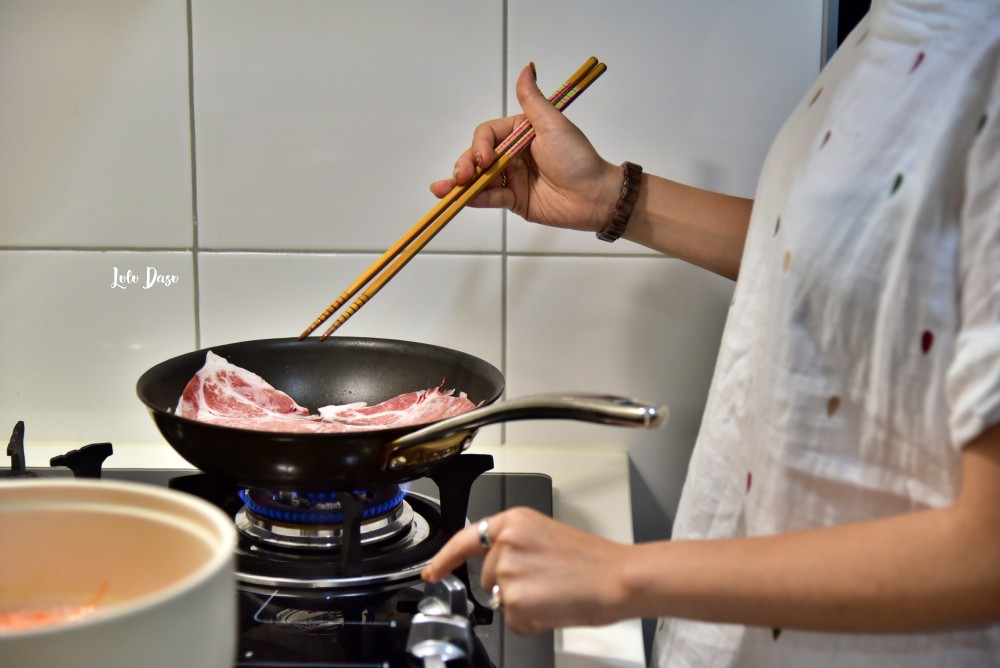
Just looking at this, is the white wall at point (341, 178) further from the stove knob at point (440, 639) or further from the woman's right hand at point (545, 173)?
the stove knob at point (440, 639)

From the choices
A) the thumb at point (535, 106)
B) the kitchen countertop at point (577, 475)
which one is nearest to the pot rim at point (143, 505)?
the kitchen countertop at point (577, 475)

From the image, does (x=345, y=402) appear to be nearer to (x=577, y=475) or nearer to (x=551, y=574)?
(x=577, y=475)

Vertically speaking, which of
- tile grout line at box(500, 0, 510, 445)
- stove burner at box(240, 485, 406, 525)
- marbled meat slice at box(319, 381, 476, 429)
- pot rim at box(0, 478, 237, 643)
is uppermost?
tile grout line at box(500, 0, 510, 445)

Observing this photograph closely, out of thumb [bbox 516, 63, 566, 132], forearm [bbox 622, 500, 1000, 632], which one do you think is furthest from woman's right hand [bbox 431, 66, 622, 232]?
forearm [bbox 622, 500, 1000, 632]

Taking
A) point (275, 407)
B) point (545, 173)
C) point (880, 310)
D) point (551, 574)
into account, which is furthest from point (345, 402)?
point (880, 310)

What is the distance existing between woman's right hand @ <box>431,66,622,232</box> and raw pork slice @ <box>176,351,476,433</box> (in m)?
0.20

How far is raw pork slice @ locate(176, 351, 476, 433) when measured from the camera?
2.73ft

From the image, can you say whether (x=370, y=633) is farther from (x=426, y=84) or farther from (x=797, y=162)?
(x=426, y=84)

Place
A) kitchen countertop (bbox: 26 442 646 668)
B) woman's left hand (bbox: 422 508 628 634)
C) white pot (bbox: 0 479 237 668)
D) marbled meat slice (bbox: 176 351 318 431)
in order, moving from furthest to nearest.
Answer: marbled meat slice (bbox: 176 351 318 431) → kitchen countertop (bbox: 26 442 646 668) → woman's left hand (bbox: 422 508 628 634) → white pot (bbox: 0 479 237 668)

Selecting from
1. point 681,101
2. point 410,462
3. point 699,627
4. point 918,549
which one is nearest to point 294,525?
point 410,462

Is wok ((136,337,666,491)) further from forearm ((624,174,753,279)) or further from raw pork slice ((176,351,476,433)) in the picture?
forearm ((624,174,753,279))

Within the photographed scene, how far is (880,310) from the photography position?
577mm

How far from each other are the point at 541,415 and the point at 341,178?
1.77 ft

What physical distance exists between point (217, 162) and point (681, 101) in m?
0.53
